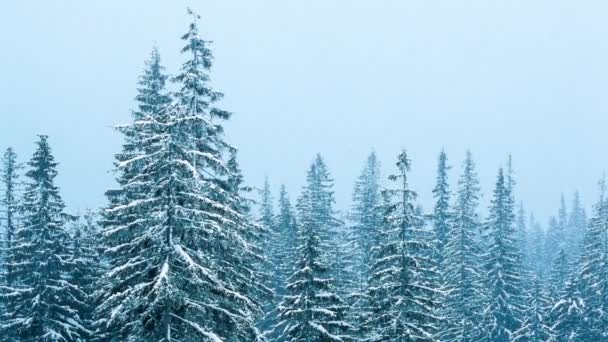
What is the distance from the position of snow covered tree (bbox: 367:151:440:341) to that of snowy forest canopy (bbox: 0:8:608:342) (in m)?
0.07

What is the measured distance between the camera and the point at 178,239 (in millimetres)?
18906

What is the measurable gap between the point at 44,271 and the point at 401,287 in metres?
16.1

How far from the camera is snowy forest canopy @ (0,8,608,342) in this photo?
18125 mm

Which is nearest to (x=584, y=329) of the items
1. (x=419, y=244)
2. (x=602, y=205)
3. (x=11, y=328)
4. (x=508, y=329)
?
(x=508, y=329)

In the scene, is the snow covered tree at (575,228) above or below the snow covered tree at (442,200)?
above

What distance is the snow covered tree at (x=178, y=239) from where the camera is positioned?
17703mm


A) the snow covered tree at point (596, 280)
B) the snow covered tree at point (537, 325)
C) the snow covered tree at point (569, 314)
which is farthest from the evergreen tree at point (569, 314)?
the snow covered tree at point (537, 325)

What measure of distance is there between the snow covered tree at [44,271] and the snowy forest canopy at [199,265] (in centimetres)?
7

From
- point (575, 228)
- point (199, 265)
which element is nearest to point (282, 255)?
point (199, 265)

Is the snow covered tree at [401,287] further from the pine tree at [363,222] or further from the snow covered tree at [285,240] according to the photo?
the pine tree at [363,222]

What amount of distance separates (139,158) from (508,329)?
40.8m

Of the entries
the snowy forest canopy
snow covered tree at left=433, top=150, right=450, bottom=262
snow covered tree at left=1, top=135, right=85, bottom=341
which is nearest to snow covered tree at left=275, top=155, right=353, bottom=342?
the snowy forest canopy

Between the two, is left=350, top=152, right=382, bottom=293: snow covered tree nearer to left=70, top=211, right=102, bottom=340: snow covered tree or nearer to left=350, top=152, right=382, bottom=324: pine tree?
left=350, top=152, right=382, bottom=324: pine tree

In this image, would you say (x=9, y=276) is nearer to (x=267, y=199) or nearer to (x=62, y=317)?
(x=62, y=317)
